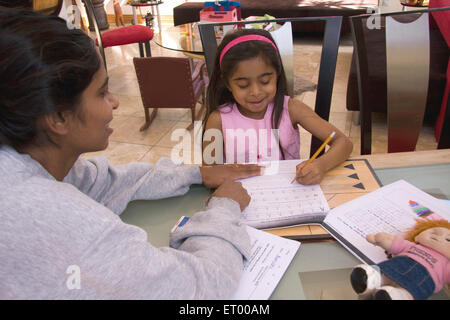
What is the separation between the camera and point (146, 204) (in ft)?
2.73

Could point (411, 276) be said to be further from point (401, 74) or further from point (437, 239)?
point (401, 74)

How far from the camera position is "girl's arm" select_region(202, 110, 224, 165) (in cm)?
117

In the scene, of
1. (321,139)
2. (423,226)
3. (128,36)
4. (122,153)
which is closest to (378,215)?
(423,226)

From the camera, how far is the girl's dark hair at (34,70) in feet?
1.57

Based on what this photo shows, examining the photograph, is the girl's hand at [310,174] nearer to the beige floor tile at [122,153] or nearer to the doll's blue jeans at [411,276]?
the doll's blue jeans at [411,276]

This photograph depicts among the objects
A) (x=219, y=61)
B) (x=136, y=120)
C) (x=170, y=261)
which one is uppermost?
(x=219, y=61)

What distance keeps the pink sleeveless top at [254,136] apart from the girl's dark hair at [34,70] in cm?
71

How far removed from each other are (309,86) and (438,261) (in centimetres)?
295

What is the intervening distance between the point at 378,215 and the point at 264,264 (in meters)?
0.28

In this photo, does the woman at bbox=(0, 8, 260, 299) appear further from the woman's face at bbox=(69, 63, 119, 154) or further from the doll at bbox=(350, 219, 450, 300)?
the doll at bbox=(350, 219, 450, 300)

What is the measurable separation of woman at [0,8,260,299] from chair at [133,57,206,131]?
6.34ft

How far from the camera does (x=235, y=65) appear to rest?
1077 mm

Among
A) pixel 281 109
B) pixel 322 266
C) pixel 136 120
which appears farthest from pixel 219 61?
pixel 136 120
